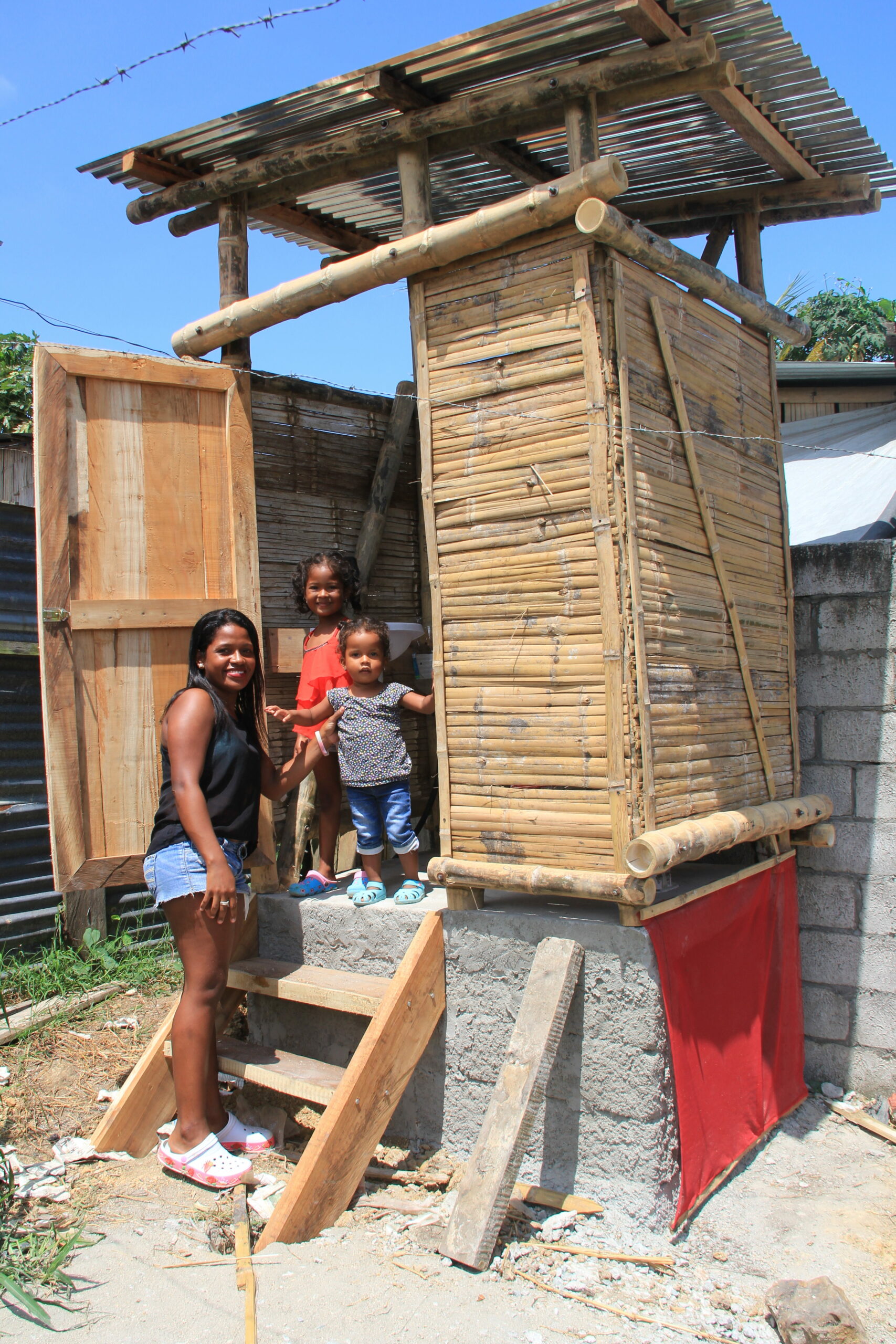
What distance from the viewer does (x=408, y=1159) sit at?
3.87m

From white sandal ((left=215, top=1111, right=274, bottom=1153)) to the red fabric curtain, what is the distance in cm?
159

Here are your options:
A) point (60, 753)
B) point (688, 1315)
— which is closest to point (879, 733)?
point (688, 1315)

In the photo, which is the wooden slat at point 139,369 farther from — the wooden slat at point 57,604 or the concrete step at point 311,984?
the concrete step at point 311,984

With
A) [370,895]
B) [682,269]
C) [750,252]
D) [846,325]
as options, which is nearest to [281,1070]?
[370,895]

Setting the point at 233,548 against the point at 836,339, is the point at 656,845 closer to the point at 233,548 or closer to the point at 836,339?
the point at 233,548

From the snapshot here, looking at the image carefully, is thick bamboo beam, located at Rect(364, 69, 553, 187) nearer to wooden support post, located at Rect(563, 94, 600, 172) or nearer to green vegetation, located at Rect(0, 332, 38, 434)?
wooden support post, located at Rect(563, 94, 600, 172)

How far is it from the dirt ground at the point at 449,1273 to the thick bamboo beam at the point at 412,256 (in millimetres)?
3429

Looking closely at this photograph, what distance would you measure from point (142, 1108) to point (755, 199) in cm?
488

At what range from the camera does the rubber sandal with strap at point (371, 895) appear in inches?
164

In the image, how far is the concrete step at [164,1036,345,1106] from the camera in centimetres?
358

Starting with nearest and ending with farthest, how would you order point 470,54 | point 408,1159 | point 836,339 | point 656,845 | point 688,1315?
point 688,1315, point 656,845, point 470,54, point 408,1159, point 836,339

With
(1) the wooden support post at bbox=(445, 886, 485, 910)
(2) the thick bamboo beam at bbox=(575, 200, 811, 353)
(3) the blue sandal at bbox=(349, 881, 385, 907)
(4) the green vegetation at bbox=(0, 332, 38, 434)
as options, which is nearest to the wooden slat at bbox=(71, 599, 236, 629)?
(2) the thick bamboo beam at bbox=(575, 200, 811, 353)

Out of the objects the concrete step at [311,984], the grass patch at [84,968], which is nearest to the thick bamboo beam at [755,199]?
the concrete step at [311,984]

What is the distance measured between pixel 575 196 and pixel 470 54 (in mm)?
742
